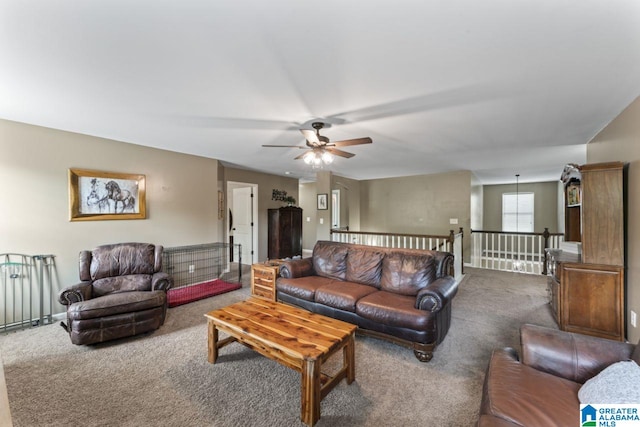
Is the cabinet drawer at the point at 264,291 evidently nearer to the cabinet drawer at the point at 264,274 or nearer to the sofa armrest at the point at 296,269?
the cabinet drawer at the point at 264,274

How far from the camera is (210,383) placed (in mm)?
2133

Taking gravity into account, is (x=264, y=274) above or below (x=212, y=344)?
above

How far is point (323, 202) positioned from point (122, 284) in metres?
4.26

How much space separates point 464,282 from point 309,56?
5053 mm

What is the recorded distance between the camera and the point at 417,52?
5.85 feet

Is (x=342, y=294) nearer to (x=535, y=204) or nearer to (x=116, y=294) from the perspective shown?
(x=116, y=294)

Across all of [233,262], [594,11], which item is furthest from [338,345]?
[233,262]

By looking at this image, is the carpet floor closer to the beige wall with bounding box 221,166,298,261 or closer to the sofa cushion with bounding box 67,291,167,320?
the sofa cushion with bounding box 67,291,167,320

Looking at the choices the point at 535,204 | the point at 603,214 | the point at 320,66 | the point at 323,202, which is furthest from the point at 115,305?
the point at 535,204

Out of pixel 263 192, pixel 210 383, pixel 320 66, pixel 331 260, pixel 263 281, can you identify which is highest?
pixel 320 66

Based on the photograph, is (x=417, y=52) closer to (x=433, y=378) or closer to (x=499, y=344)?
(x=433, y=378)

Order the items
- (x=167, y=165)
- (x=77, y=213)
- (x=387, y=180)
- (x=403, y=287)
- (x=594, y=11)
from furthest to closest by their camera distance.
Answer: (x=387, y=180) < (x=167, y=165) < (x=77, y=213) < (x=403, y=287) < (x=594, y=11)

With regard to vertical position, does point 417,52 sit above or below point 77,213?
above

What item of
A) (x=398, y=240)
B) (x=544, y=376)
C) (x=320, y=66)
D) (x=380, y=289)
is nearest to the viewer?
(x=544, y=376)
